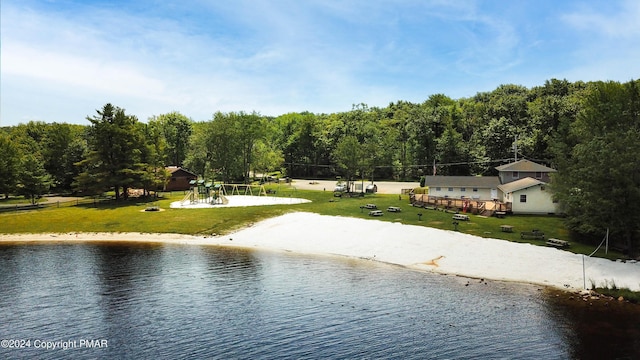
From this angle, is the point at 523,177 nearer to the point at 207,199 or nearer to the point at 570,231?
the point at 570,231

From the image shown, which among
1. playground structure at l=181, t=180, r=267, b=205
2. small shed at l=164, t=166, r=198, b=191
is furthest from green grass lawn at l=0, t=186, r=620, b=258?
small shed at l=164, t=166, r=198, b=191

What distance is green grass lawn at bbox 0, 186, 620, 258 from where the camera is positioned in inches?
2062

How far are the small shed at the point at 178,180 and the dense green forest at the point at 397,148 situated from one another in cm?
623

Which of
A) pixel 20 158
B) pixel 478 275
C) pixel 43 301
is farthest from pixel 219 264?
pixel 20 158

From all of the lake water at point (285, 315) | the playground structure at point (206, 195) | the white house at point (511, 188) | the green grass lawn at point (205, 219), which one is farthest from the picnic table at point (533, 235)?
the playground structure at point (206, 195)

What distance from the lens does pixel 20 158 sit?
78.1m

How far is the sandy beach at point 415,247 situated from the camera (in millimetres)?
35719

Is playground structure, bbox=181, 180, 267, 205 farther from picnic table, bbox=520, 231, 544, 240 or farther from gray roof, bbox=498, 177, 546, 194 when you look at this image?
picnic table, bbox=520, 231, 544, 240

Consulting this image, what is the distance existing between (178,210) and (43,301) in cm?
3701

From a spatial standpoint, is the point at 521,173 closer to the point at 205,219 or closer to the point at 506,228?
the point at 506,228


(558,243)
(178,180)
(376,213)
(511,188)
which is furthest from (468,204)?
(178,180)

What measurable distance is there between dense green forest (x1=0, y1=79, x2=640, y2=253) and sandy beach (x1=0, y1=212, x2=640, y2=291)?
243 inches

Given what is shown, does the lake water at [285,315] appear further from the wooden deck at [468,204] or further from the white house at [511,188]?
the white house at [511,188]

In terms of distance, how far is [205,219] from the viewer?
6012 cm
